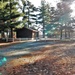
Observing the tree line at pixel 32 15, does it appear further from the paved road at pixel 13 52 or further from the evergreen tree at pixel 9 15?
the paved road at pixel 13 52

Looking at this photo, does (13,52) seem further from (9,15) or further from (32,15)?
(32,15)

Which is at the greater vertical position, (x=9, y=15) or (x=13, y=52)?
(x=9, y=15)

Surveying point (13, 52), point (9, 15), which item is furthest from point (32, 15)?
point (13, 52)

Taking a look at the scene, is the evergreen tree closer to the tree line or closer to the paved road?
the tree line

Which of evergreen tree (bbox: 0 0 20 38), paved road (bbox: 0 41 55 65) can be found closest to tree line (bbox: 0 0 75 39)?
evergreen tree (bbox: 0 0 20 38)

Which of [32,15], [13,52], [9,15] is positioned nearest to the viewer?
[13,52]

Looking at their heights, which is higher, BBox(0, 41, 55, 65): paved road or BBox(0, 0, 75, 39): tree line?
BBox(0, 0, 75, 39): tree line

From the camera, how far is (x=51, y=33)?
9219cm

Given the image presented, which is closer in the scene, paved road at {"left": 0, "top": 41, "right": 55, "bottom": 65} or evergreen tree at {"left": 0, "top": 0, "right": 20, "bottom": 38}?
paved road at {"left": 0, "top": 41, "right": 55, "bottom": 65}

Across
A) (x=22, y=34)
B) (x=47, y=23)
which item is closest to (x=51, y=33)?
(x=47, y=23)

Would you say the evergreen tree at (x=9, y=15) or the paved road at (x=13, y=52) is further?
the evergreen tree at (x=9, y=15)

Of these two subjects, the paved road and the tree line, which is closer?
the paved road

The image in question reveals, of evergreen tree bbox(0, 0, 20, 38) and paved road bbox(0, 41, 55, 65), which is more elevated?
evergreen tree bbox(0, 0, 20, 38)

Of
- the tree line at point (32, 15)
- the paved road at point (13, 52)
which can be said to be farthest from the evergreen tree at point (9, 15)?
the paved road at point (13, 52)
